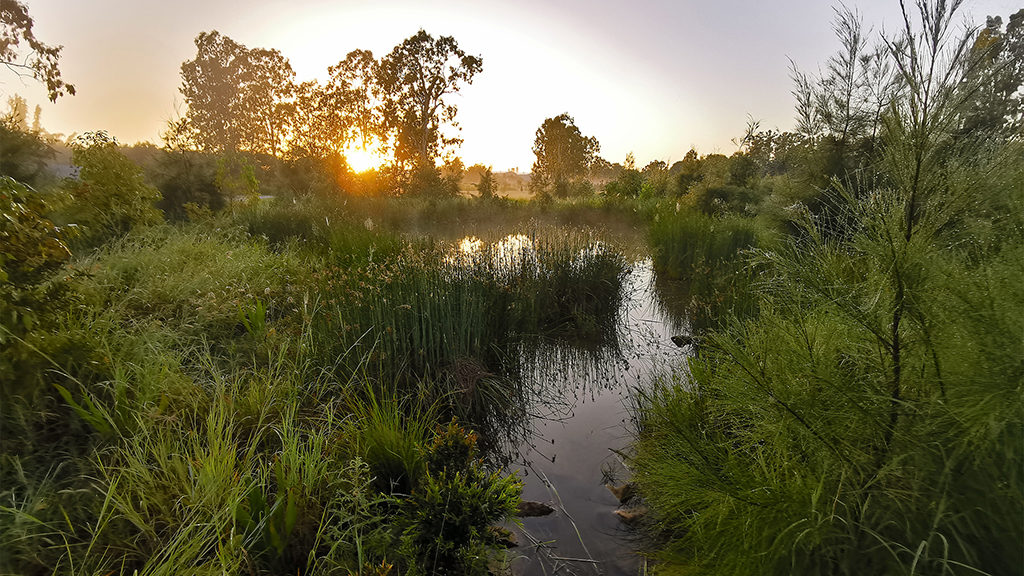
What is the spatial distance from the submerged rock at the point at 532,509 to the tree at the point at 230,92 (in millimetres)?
9782

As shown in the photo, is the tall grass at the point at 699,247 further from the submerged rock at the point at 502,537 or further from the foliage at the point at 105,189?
the foliage at the point at 105,189

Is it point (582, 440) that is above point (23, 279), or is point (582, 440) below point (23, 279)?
below

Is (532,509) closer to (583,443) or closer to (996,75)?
(583,443)

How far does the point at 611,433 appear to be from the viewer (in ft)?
10.5

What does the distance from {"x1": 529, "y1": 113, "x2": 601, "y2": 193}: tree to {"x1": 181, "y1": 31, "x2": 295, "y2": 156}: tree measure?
1897cm

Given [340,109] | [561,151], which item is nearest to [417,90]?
[340,109]

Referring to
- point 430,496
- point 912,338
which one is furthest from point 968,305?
point 430,496

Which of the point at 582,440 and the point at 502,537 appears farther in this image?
the point at 582,440

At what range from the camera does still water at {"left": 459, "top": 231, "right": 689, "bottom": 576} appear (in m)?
2.11

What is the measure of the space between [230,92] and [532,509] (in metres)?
16.7

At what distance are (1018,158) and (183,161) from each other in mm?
10711

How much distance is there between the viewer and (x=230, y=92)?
1361 cm

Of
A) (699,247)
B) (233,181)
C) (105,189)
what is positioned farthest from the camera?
(233,181)

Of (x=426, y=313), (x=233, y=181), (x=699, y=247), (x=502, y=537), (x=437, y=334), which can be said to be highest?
(x=233, y=181)
